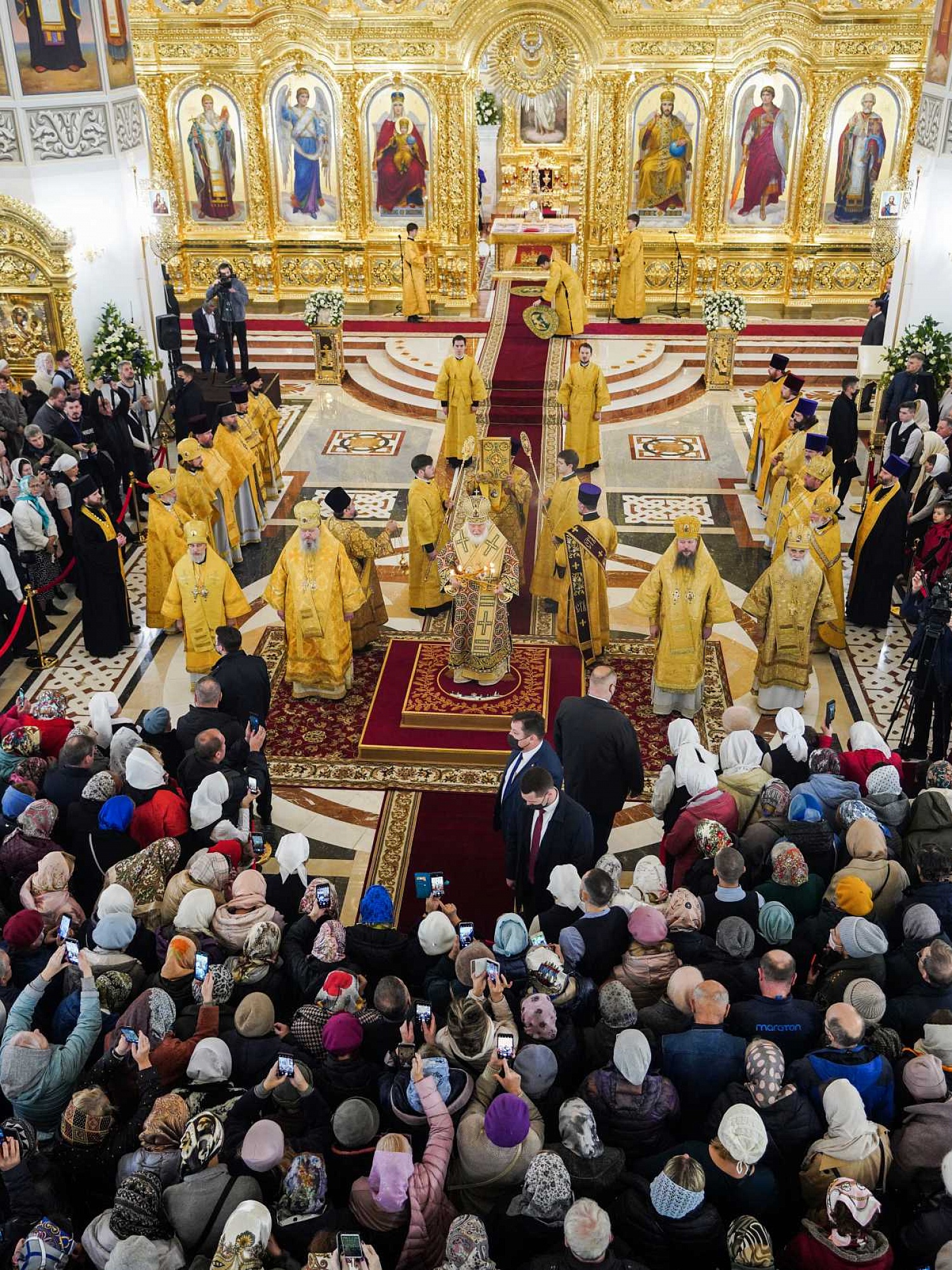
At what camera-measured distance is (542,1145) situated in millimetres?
4391

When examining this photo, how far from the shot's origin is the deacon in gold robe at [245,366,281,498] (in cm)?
1299

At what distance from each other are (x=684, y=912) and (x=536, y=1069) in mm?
1217

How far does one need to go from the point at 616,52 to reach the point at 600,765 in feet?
51.1

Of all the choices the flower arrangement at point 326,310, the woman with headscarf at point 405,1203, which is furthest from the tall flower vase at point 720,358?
the woman with headscarf at point 405,1203

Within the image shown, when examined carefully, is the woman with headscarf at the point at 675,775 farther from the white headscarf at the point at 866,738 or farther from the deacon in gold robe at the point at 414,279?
the deacon in gold robe at the point at 414,279

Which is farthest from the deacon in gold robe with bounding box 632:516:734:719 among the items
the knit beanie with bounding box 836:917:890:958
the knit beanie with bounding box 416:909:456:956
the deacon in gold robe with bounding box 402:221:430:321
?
the deacon in gold robe with bounding box 402:221:430:321

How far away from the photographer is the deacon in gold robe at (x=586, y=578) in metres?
9.55

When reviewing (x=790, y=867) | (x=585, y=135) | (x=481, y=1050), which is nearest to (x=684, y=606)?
(x=790, y=867)

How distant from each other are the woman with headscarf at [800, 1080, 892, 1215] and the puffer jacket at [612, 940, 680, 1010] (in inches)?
38.7

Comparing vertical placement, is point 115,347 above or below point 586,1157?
above

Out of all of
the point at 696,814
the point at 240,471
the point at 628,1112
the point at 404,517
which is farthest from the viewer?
the point at 404,517

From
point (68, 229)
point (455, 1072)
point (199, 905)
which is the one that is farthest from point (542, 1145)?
point (68, 229)

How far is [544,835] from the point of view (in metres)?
6.39

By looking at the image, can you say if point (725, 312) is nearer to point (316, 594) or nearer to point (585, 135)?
point (585, 135)
